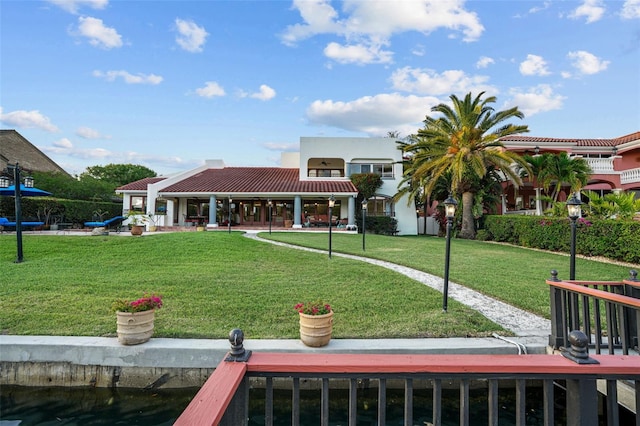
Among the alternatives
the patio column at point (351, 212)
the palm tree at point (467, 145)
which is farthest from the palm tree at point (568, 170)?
the patio column at point (351, 212)

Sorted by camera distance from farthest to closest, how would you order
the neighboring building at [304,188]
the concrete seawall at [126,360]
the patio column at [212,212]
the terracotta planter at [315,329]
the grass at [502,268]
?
1. the neighboring building at [304,188]
2. the patio column at [212,212]
3. the grass at [502,268]
4. the terracotta planter at [315,329]
5. the concrete seawall at [126,360]

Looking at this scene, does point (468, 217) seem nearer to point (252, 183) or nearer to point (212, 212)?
point (252, 183)

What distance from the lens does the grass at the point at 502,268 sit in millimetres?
7598

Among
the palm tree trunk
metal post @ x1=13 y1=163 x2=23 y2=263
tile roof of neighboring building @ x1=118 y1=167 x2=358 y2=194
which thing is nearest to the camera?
metal post @ x1=13 y1=163 x2=23 y2=263

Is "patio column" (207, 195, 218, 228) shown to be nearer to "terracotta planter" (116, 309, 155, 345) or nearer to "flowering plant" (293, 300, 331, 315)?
"terracotta planter" (116, 309, 155, 345)

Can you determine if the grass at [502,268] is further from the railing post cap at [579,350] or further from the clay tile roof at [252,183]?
the clay tile roof at [252,183]

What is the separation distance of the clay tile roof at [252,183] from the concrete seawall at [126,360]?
761 inches

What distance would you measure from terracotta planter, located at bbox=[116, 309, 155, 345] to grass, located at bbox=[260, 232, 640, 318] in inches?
280

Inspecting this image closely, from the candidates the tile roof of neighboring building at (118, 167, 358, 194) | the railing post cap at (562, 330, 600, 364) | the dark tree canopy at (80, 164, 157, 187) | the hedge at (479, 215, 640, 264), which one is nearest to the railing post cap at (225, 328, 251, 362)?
the railing post cap at (562, 330, 600, 364)

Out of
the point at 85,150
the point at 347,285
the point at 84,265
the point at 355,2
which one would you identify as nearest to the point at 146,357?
the point at 347,285

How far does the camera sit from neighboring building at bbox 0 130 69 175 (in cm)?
3058

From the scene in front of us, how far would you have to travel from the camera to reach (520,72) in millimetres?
16375

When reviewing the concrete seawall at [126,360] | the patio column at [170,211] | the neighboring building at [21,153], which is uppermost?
the neighboring building at [21,153]

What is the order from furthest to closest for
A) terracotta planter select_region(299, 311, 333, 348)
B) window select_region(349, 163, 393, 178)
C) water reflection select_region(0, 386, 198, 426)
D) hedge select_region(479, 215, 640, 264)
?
window select_region(349, 163, 393, 178), hedge select_region(479, 215, 640, 264), terracotta planter select_region(299, 311, 333, 348), water reflection select_region(0, 386, 198, 426)
